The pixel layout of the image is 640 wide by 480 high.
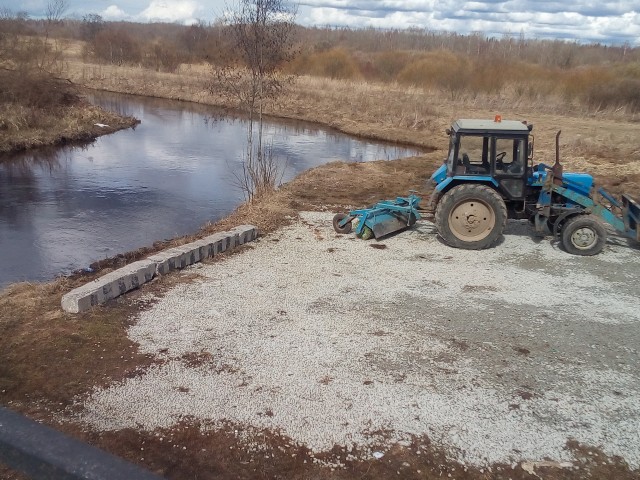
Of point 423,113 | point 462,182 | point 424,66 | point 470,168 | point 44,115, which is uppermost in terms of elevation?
point 424,66

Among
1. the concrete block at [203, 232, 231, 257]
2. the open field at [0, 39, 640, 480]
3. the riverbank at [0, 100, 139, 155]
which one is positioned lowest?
the open field at [0, 39, 640, 480]

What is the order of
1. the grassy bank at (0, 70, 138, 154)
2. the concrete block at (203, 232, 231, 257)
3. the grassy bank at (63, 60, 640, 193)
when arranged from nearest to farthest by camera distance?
the concrete block at (203, 232, 231, 257), the grassy bank at (63, 60, 640, 193), the grassy bank at (0, 70, 138, 154)

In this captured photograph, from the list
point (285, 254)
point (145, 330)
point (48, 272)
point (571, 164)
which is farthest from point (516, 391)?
point (571, 164)

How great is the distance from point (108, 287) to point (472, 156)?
19.2 feet

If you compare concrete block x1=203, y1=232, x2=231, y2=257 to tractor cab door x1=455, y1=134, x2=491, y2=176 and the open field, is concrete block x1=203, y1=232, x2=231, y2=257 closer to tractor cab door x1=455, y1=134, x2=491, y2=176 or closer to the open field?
the open field

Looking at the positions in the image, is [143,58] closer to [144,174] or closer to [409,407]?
[144,174]

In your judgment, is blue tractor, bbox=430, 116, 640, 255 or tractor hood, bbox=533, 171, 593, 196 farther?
tractor hood, bbox=533, 171, 593, 196

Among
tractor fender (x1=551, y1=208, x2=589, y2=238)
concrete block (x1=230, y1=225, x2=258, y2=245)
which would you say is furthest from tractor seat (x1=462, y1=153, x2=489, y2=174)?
concrete block (x1=230, y1=225, x2=258, y2=245)

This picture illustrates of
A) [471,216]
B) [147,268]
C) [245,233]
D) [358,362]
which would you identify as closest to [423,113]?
[471,216]

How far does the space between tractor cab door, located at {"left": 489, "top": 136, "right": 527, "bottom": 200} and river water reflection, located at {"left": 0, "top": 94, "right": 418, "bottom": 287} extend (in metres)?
6.20

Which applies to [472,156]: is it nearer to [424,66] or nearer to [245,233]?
[245,233]

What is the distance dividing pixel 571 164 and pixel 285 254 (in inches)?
441

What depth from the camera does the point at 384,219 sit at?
9648 mm

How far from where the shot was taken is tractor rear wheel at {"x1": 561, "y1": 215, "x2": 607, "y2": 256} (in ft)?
28.8
